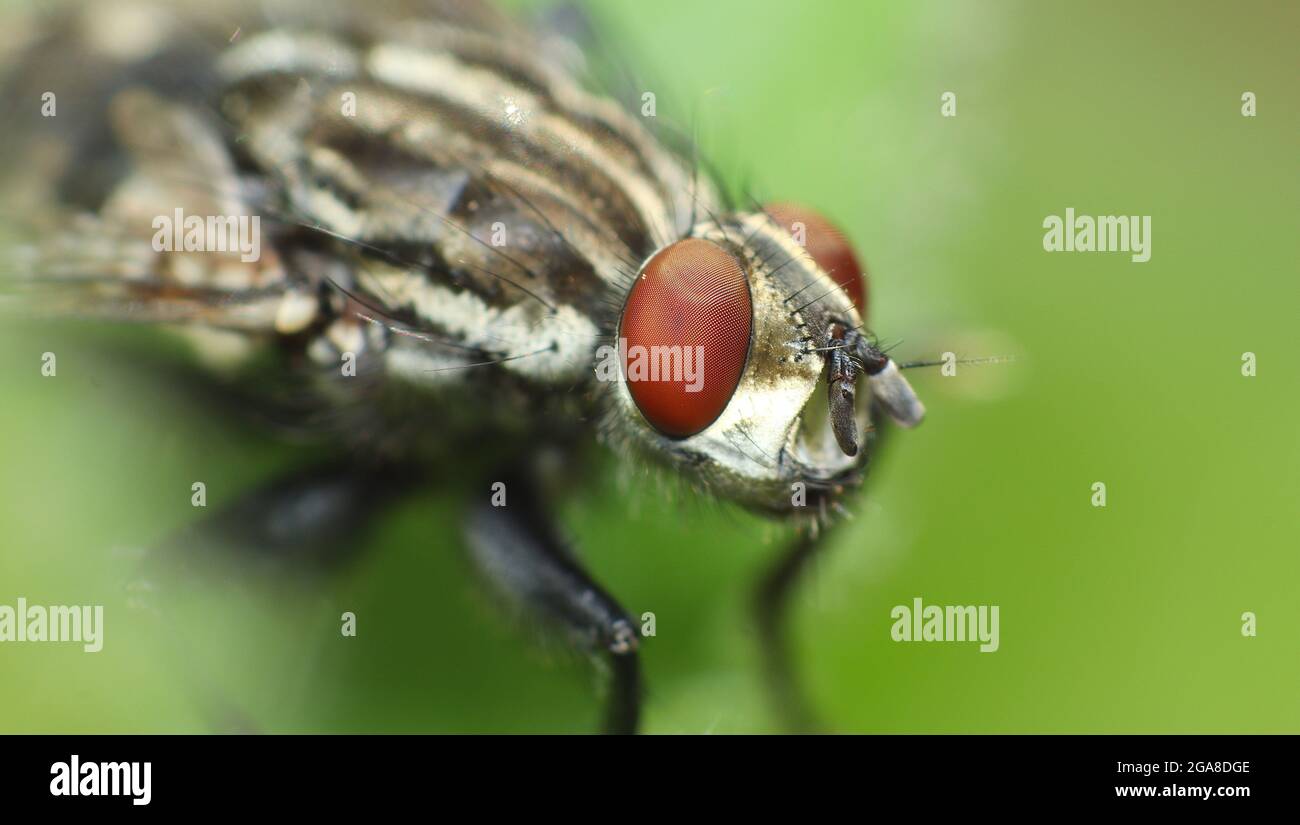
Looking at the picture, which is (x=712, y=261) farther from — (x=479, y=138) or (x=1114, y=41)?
(x=1114, y=41)

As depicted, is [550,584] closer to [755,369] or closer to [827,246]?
[755,369]

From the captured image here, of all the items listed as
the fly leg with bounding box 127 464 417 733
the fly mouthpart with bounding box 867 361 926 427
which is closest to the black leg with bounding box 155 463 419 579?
the fly leg with bounding box 127 464 417 733

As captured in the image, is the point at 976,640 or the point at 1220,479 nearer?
the point at 976,640

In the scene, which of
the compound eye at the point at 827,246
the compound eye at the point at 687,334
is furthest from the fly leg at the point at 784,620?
the compound eye at the point at 687,334

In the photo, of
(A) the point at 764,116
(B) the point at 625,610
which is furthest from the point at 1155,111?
(B) the point at 625,610

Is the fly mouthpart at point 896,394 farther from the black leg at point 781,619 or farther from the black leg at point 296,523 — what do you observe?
the black leg at point 296,523

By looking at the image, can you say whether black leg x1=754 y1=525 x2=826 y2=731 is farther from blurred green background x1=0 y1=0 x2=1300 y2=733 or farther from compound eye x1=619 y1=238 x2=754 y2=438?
compound eye x1=619 y1=238 x2=754 y2=438

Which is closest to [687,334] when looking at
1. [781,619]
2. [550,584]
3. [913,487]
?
[550,584]
